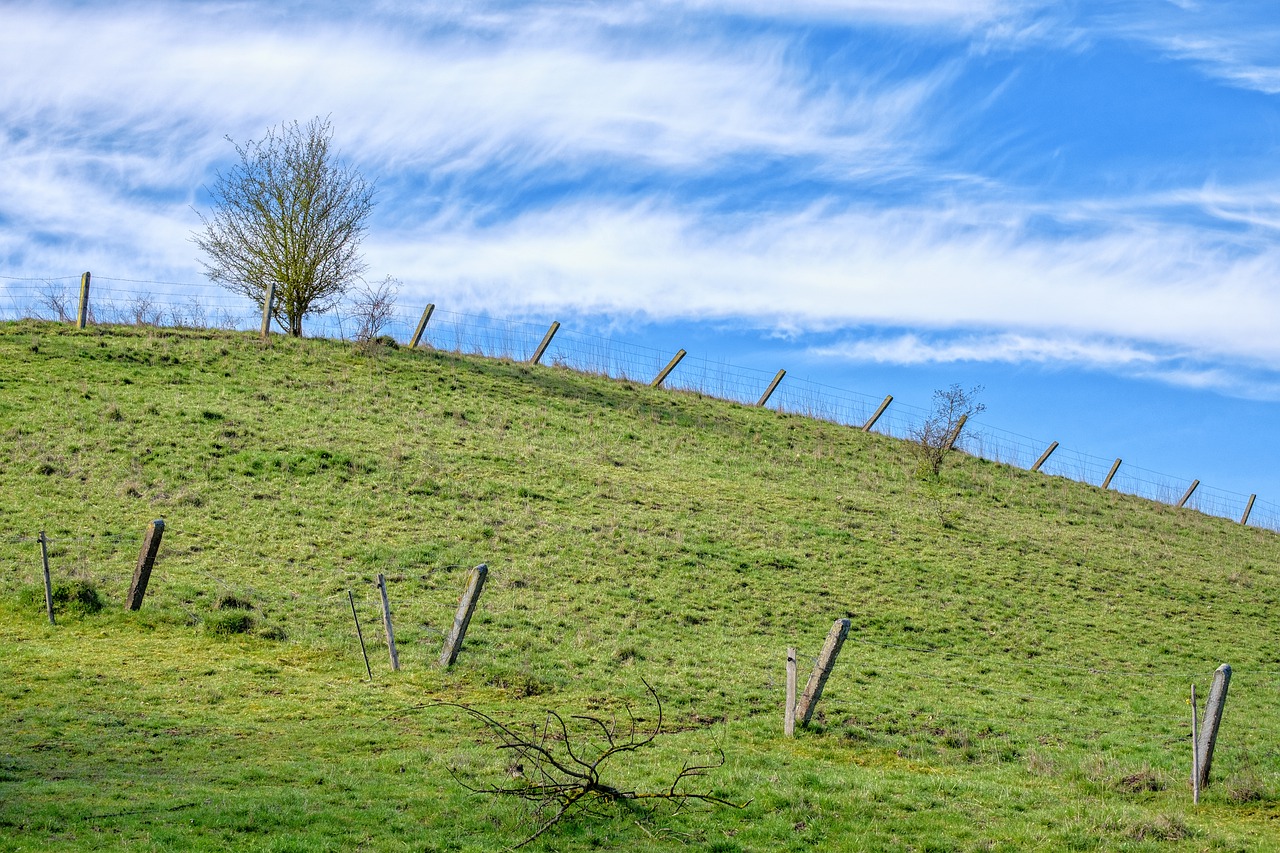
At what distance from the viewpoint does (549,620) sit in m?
20.5

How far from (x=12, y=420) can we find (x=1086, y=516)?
36866 mm

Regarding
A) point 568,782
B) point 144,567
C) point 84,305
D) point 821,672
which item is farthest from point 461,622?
point 84,305

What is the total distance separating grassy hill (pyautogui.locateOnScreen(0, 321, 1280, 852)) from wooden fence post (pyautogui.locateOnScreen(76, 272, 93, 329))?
53.5 inches

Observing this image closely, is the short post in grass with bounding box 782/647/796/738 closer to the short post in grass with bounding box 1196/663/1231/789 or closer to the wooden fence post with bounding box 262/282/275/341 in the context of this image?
the short post in grass with bounding box 1196/663/1231/789

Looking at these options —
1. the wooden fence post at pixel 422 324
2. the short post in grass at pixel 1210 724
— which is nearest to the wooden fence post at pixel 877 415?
the wooden fence post at pixel 422 324

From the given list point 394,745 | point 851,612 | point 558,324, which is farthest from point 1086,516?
point 394,745

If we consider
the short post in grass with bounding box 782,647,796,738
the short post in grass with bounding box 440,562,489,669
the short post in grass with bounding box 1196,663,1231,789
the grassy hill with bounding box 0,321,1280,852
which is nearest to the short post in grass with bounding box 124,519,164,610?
the grassy hill with bounding box 0,321,1280,852

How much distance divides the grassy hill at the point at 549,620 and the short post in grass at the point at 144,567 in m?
0.28

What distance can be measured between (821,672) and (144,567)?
12.7 meters

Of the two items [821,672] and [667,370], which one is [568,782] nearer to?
[821,672]

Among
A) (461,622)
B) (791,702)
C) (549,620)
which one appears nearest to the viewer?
(791,702)

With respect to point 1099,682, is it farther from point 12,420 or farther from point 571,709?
point 12,420

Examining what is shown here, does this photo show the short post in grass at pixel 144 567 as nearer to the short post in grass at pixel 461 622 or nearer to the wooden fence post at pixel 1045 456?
the short post in grass at pixel 461 622

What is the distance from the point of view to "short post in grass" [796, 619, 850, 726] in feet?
49.0
